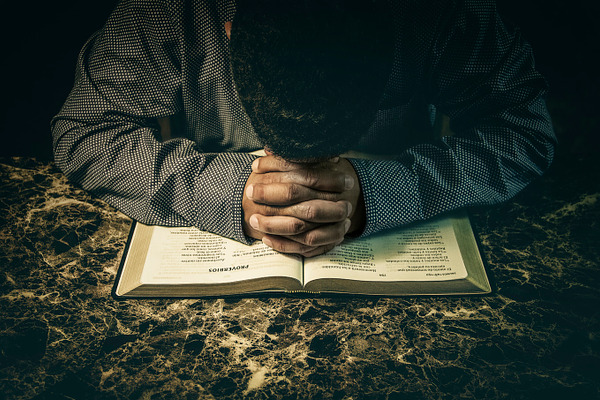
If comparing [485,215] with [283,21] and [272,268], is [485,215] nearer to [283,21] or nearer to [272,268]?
[272,268]

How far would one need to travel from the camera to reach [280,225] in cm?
69

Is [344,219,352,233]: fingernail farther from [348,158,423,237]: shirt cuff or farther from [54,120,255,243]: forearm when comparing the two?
[54,120,255,243]: forearm

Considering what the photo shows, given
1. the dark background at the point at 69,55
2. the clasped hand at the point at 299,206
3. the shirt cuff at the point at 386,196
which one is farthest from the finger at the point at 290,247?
the dark background at the point at 69,55

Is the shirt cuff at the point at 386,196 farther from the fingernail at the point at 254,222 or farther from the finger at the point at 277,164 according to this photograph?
the fingernail at the point at 254,222

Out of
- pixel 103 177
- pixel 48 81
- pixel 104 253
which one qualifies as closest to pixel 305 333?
pixel 104 253

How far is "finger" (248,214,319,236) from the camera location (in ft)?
2.27

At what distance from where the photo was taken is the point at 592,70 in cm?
105

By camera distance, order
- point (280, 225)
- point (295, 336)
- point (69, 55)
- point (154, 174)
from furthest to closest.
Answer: point (69, 55)
point (154, 174)
point (280, 225)
point (295, 336)

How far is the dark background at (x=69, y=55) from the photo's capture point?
95cm

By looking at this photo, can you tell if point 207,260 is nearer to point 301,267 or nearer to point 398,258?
point 301,267

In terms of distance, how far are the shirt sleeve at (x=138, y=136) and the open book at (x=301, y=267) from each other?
77mm

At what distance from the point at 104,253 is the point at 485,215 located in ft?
2.51

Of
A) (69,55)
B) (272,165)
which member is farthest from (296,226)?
(69,55)

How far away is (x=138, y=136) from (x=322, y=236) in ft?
1.55
